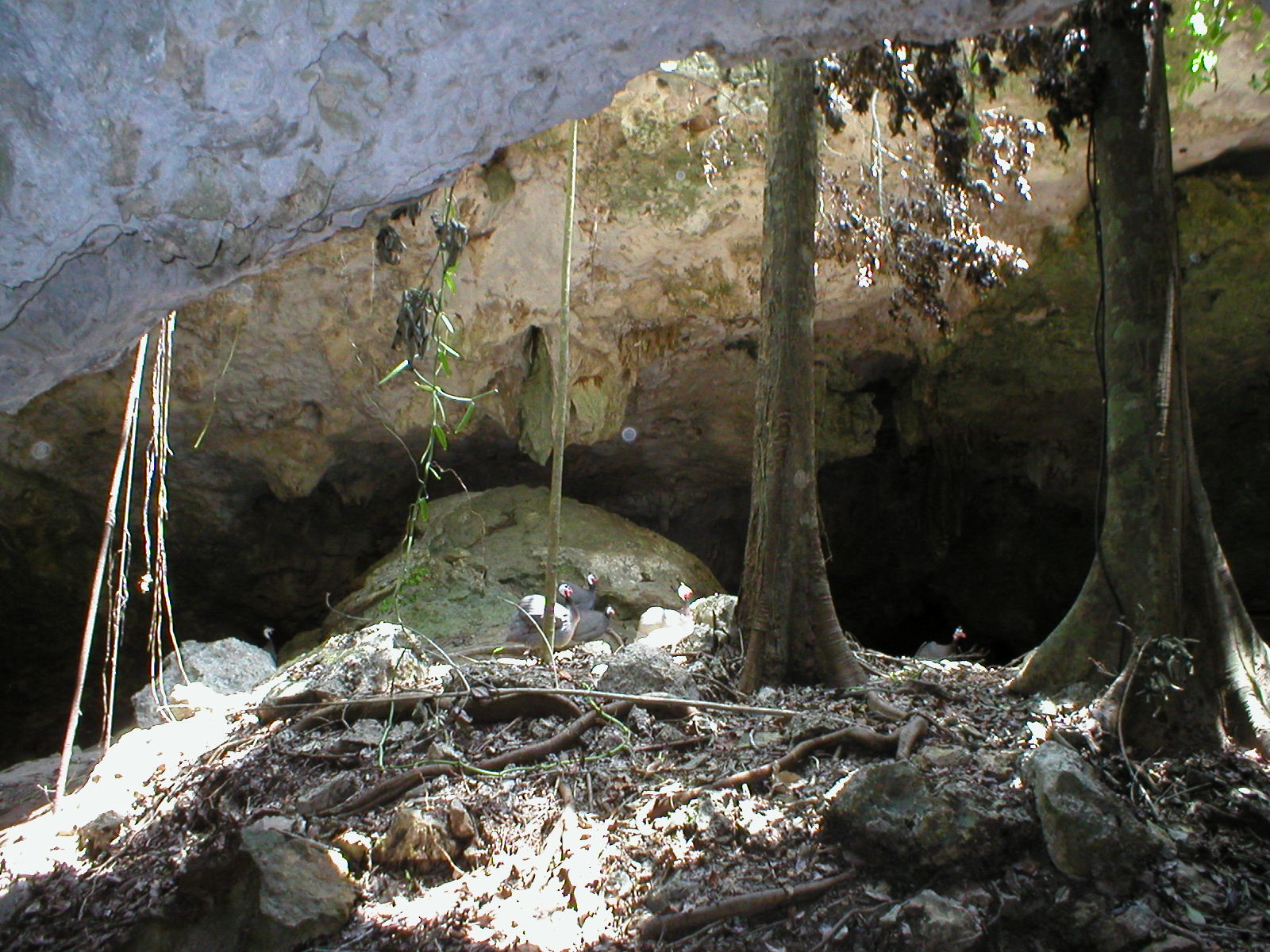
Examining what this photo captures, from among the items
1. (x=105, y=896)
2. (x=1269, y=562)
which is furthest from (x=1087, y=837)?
(x=1269, y=562)

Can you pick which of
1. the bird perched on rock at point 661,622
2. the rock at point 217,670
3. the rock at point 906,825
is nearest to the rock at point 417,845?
the rock at point 906,825

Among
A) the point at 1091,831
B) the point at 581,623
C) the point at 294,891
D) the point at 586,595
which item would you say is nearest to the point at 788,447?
the point at 1091,831

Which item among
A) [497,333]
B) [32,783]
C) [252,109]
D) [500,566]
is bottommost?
[32,783]

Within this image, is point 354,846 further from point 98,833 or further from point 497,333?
point 497,333

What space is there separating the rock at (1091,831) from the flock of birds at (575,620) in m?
3.23

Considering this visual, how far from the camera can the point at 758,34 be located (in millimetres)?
1902

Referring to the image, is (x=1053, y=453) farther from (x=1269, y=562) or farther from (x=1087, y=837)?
(x=1087, y=837)

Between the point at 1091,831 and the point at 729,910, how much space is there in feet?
3.20

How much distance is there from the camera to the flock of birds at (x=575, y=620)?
227 inches

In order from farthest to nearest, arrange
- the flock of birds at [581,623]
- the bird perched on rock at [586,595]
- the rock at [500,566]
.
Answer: the rock at [500,566], the bird perched on rock at [586,595], the flock of birds at [581,623]

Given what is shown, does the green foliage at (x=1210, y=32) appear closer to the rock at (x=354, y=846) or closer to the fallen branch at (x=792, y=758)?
the fallen branch at (x=792, y=758)

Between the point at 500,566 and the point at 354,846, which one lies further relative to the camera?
the point at 500,566

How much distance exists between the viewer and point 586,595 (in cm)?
716

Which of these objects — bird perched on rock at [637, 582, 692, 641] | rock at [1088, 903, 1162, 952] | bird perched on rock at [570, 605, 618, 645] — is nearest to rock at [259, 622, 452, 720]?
bird perched on rock at [637, 582, 692, 641]
